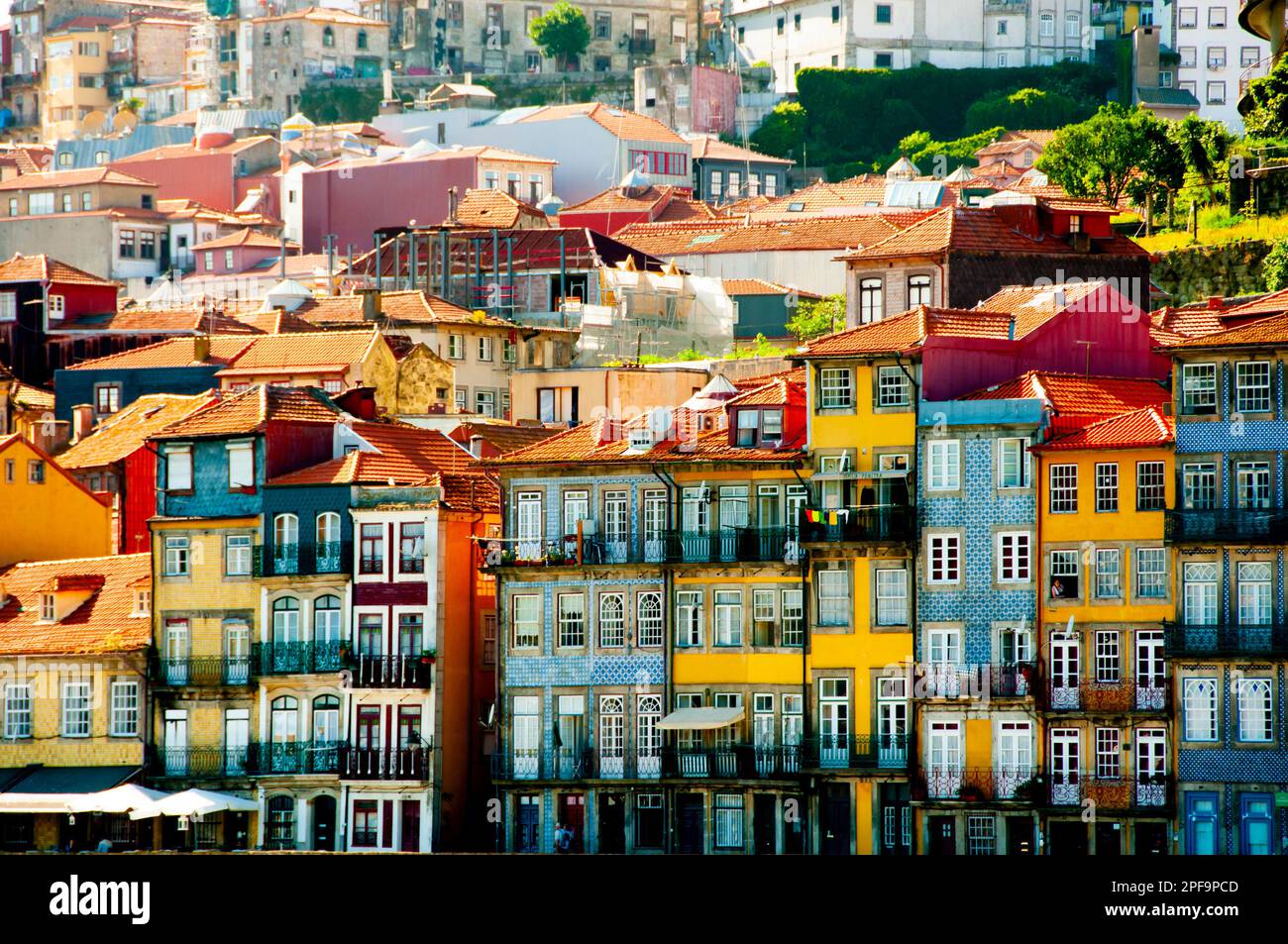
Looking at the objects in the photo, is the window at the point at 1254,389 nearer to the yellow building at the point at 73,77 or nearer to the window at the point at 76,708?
the window at the point at 76,708

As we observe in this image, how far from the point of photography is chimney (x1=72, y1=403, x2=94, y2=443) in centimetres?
8150

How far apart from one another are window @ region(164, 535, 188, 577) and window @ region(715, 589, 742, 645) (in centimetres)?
1198

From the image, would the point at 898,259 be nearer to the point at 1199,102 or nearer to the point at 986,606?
the point at 986,606

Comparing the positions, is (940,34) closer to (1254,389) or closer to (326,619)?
(326,619)

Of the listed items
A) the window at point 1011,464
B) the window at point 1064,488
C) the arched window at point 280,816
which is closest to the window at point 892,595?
the window at point 1011,464

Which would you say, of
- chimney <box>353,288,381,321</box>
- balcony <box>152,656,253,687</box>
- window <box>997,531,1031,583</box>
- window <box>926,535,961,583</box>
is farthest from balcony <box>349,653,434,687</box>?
chimney <box>353,288,381,321</box>

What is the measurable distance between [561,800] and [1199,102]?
106 metres

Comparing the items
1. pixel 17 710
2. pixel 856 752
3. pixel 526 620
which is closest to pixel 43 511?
pixel 17 710

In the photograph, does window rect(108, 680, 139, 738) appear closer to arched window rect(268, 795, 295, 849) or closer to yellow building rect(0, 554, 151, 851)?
yellow building rect(0, 554, 151, 851)

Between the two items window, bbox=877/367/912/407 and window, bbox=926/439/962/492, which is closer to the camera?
window, bbox=926/439/962/492

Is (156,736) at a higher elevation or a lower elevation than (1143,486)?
lower

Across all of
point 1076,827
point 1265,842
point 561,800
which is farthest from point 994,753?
point 561,800

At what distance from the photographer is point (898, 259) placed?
7469 cm

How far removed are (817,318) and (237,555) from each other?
109 feet
